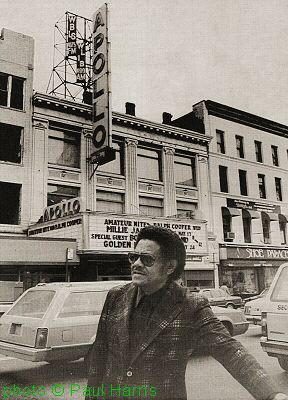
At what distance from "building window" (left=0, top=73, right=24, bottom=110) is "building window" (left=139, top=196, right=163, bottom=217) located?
8.29 meters

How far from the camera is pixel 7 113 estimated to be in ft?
66.6

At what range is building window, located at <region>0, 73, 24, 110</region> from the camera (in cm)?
2055

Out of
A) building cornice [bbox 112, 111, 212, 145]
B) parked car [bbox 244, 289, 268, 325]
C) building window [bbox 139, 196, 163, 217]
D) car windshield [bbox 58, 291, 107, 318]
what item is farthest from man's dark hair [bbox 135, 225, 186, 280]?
building cornice [bbox 112, 111, 212, 145]

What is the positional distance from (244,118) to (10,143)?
1679cm

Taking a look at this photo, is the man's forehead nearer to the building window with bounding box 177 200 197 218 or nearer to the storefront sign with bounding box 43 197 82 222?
the storefront sign with bounding box 43 197 82 222

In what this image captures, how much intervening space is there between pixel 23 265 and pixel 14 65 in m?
10.1

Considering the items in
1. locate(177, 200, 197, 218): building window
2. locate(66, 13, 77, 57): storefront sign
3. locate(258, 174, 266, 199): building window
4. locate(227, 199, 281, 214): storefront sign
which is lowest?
locate(177, 200, 197, 218): building window

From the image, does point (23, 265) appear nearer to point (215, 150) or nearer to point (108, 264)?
point (108, 264)

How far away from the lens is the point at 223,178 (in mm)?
28391

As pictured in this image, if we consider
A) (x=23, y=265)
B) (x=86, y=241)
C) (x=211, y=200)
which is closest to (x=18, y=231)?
(x=23, y=265)

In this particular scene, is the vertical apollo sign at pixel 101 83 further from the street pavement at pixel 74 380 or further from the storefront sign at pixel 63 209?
the street pavement at pixel 74 380

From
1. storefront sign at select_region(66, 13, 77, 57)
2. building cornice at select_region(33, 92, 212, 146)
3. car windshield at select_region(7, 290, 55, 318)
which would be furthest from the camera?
storefront sign at select_region(66, 13, 77, 57)

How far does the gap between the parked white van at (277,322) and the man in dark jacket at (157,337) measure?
15.8ft

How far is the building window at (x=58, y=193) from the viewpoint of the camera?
21.0m
